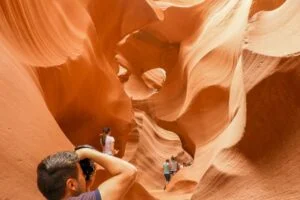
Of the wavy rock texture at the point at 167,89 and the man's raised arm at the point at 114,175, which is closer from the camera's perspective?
the man's raised arm at the point at 114,175

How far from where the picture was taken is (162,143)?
959 cm

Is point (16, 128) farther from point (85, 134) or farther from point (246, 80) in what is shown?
point (85, 134)

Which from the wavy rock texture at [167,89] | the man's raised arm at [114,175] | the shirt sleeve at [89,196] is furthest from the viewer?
the wavy rock texture at [167,89]

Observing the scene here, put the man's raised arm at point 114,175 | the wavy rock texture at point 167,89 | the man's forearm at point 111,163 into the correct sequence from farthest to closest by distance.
Answer: the wavy rock texture at point 167,89
the man's forearm at point 111,163
the man's raised arm at point 114,175

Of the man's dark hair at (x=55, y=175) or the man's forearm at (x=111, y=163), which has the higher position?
the man's dark hair at (x=55, y=175)

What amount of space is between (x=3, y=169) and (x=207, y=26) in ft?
15.9

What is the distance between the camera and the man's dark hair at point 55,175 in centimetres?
177

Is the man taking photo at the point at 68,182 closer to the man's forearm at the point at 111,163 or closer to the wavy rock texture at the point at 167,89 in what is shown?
the man's forearm at the point at 111,163

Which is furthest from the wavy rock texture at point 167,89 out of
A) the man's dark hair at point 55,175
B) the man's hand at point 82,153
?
the man's dark hair at point 55,175

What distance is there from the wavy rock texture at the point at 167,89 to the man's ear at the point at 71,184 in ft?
2.45

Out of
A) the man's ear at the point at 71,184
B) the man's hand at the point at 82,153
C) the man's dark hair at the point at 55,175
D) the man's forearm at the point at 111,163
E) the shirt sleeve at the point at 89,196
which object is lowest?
the man's forearm at the point at 111,163

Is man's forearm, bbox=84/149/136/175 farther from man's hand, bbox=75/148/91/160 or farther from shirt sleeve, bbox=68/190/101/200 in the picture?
shirt sleeve, bbox=68/190/101/200

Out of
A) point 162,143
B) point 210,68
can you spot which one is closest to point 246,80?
point 210,68

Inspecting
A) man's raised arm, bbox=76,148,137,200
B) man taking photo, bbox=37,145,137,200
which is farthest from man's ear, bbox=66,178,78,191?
man's raised arm, bbox=76,148,137,200
